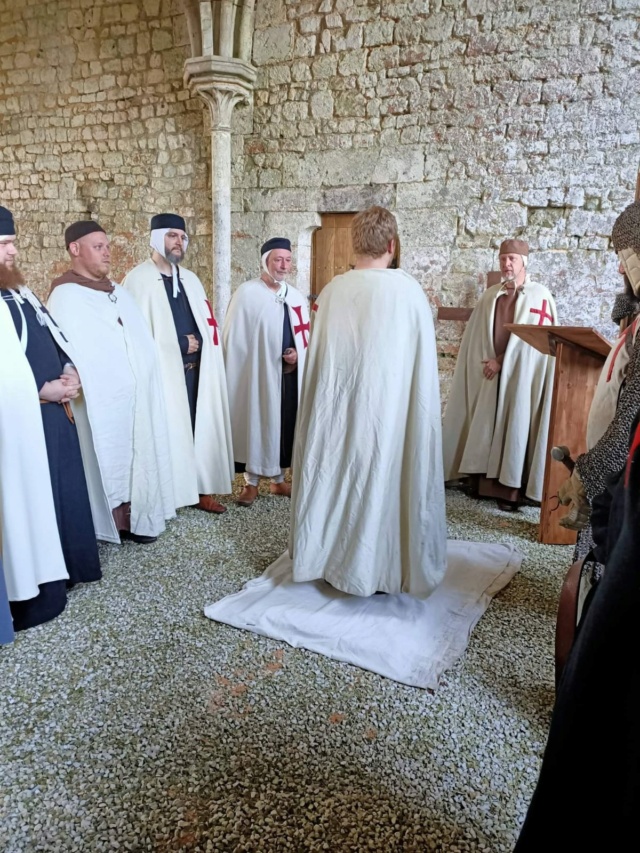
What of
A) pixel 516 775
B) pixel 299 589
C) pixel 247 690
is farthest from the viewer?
pixel 299 589

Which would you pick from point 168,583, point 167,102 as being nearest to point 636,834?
point 168,583

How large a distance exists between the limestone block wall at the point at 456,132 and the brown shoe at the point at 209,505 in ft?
9.79

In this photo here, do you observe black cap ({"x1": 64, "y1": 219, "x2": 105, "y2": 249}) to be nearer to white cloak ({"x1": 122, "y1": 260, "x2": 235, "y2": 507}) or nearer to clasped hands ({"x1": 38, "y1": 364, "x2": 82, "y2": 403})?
white cloak ({"x1": 122, "y1": 260, "x2": 235, "y2": 507})

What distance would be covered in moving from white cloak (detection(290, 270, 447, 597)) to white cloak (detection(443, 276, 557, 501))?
6.44 feet

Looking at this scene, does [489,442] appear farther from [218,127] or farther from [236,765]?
[218,127]

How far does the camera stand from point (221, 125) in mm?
6355

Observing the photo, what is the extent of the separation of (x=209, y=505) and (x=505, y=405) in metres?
2.33

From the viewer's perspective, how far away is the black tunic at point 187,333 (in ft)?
13.0

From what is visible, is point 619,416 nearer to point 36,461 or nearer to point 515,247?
point 36,461

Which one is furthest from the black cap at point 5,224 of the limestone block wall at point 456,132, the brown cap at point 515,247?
the limestone block wall at point 456,132

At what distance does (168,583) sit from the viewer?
3084mm

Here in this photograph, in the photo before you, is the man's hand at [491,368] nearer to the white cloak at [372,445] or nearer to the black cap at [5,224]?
the white cloak at [372,445]

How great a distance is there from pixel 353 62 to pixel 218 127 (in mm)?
1568

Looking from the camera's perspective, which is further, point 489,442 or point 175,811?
point 489,442
